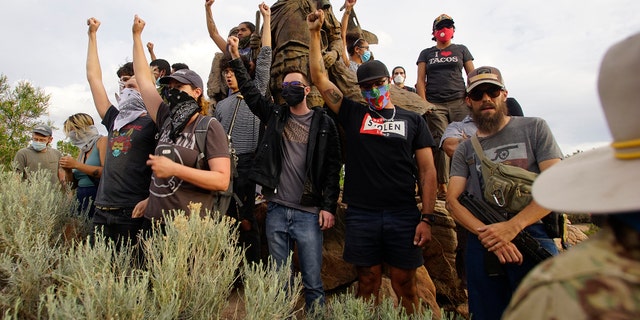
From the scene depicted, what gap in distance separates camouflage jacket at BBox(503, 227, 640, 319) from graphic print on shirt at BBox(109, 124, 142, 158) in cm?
350

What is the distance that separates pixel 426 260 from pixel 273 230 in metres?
2.70

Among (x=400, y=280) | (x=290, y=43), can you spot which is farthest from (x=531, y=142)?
(x=290, y=43)

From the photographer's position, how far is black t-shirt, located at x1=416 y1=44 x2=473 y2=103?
19.6ft

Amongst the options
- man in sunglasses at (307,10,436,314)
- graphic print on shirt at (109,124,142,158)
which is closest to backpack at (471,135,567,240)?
man in sunglasses at (307,10,436,314)

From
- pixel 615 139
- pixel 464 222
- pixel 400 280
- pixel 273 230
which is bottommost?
pixel 400 280

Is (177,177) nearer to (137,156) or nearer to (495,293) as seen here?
(137,156)

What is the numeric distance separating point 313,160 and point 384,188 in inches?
27.7

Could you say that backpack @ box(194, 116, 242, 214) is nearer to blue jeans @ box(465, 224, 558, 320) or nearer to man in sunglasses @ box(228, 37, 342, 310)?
man in sunglasses @ box(228, 37, 342, 310)

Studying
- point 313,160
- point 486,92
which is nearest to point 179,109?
point 313,160

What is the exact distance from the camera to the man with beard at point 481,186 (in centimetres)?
282

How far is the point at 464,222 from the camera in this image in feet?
10.1

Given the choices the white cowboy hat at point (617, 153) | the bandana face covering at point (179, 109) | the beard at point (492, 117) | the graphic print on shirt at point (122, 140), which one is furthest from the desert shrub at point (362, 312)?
the graphic print on shirt at point (122, 140)

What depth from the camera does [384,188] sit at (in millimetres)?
3613

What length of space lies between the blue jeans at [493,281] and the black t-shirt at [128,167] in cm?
279
